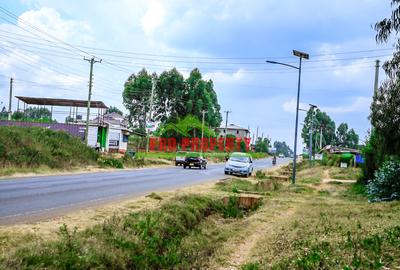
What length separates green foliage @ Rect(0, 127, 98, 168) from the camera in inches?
1088

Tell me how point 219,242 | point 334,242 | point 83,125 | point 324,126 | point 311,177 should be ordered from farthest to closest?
1. point 324,126
2. point 83,125
3. point 311,177
4. point 219,242
5. point 334,242

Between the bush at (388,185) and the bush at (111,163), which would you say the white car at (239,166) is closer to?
the bush at (111,163)

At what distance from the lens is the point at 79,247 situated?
7258 mm

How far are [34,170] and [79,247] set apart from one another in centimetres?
2143

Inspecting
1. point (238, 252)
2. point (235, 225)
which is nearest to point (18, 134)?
point (235, 225)

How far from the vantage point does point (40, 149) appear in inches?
1190

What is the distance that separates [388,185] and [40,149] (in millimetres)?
22163

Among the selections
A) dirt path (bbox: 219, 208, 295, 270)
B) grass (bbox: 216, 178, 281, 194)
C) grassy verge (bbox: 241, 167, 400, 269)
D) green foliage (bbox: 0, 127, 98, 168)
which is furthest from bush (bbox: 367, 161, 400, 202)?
green foliage (bbox: 0, 127, 98, 168)

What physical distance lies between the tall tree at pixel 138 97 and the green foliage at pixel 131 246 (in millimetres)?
80918

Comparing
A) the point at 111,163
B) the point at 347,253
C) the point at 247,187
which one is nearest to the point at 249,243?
the point at 347,253

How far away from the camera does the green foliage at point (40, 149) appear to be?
27.6 m

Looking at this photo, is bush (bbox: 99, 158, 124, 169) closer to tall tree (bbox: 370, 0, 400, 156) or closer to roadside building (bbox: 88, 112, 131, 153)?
roadside building (bbox: 88, 112, 131, 153)

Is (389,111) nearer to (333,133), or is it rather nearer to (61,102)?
(61,102)

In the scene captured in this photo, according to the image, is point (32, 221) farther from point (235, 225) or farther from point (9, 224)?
point (235, 225)
